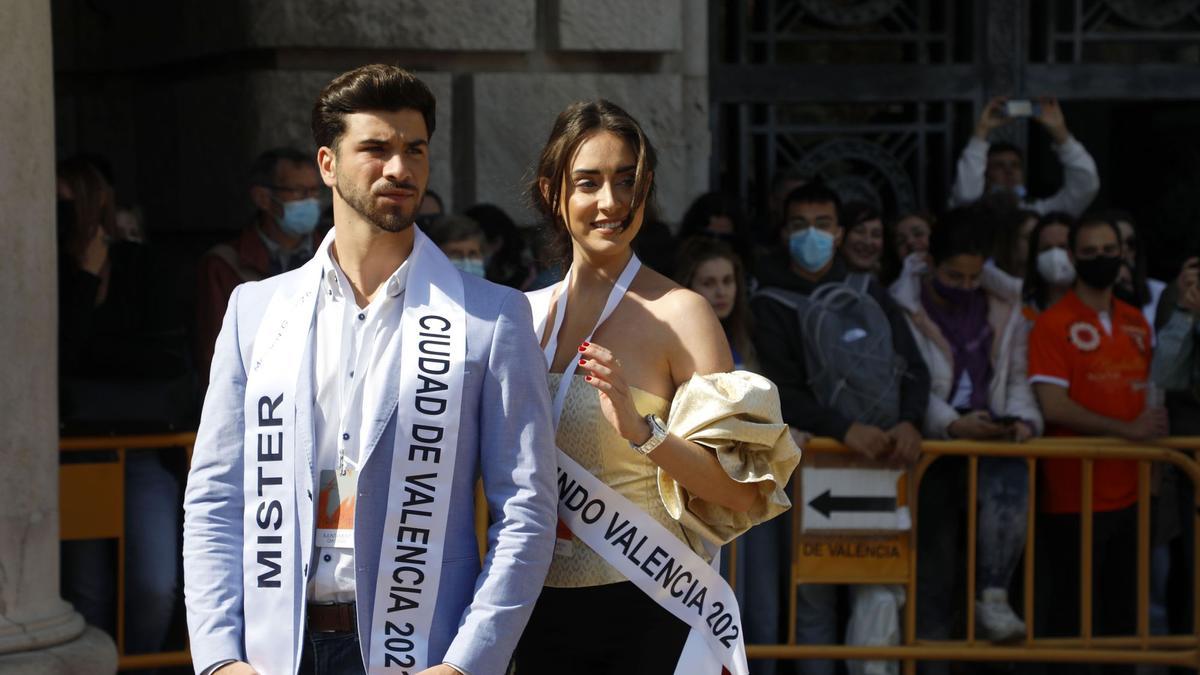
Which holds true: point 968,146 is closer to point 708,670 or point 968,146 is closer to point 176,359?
point 176,359

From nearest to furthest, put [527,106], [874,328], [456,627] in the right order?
[456,627] → [874,328] → [527,106]

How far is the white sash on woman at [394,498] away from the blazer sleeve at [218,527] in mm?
35

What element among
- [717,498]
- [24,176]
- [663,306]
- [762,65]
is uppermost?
[762,65]

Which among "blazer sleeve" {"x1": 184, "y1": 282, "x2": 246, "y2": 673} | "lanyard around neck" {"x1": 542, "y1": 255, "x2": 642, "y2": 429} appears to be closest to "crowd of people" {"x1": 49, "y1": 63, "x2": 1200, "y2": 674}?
"lanyard around neck" {"x1": 542, "y1": 255, "x2": 642, "y2": 429}

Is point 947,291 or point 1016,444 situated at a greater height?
point 947,291

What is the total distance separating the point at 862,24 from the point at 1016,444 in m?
2.64

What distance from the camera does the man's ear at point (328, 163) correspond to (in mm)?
3243

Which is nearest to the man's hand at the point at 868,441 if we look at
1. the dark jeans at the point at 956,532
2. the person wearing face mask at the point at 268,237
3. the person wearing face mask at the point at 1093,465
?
the dark jeans at the point at 956,532

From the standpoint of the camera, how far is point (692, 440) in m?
3.39

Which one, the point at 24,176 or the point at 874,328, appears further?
the point at 874,328

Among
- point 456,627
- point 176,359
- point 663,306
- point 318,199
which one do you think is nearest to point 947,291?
point 318,199

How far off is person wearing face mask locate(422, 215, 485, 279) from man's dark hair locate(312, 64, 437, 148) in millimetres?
2879

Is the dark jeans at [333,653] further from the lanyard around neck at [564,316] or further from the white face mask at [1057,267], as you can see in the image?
the white face mask at [1057,267]

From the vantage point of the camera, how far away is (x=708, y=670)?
140 inches
